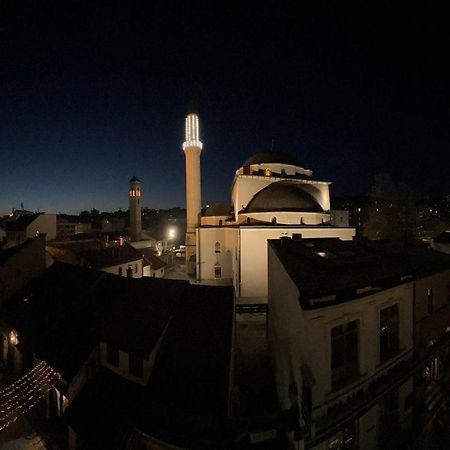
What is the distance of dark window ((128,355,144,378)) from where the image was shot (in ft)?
30.9

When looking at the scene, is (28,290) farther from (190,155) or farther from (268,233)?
(190,155)

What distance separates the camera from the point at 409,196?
1362 inches

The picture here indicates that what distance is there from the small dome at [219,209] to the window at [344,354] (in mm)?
29440

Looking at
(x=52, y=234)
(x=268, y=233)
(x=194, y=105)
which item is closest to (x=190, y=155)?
(x=194, y=105)

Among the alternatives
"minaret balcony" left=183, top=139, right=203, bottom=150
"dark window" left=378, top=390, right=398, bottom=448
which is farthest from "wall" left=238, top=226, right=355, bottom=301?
"minaret balcony" left=183, top=139, right=203, bottom=150

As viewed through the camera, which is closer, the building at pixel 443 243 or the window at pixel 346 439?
the window at pixel 346 439

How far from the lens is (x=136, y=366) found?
31.3 ft

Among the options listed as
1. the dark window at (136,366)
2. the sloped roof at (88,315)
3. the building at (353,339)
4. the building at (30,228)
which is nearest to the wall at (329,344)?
the building at (353,339)

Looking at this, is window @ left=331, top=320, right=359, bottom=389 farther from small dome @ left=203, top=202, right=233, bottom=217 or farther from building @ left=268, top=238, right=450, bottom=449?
small dome @ left=203, top=202, right=233, bottom=217

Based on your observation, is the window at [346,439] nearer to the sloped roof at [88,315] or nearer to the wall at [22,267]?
the sloped roof at [88,315]

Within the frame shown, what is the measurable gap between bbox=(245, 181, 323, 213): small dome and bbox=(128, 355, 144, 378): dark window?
20.5 metres

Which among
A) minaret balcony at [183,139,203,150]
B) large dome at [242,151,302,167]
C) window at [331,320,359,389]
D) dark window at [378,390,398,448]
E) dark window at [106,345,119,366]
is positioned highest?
minaret balcony at [183,139,203,150]

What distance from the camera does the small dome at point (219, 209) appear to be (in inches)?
1435

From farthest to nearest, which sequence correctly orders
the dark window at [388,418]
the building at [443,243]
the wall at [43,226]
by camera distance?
the wall at [43,226] < the building at [443,243] < the dark window at [388,418]
